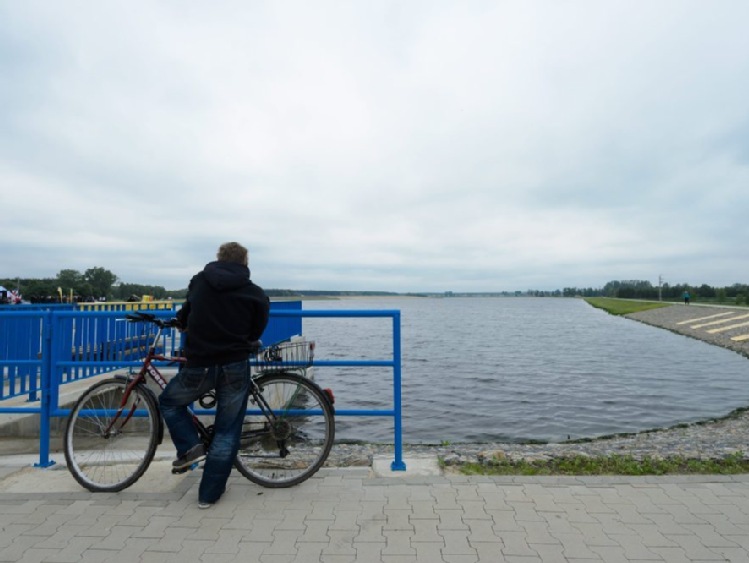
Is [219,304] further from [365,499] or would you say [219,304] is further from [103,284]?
[103,284]

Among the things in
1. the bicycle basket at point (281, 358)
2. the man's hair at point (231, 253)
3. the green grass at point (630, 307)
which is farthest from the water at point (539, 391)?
the green grass at point (630, 307)

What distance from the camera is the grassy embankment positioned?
4762 millimetres

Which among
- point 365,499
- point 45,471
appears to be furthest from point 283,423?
point 45,471

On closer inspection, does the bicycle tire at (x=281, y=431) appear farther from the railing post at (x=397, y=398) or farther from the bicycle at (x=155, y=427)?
the railing post at (x=397, y=398)

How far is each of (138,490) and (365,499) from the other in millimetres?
1822

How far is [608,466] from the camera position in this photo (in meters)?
4.93

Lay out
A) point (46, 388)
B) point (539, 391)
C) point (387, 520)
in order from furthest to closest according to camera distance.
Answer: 1. point (539, 391)
2. point (46, 388)
3. point (387, 520)

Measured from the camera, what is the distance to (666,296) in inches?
3848

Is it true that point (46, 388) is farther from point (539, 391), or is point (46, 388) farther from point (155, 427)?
point (539, 391)

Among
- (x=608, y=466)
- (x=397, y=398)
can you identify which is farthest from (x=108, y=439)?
(x=608, y=466)

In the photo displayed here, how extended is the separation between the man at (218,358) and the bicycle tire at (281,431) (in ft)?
0.90

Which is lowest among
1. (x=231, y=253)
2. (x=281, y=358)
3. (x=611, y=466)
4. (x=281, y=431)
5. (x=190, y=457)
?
(x=611, y=466)

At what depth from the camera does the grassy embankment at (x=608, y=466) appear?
187 inches

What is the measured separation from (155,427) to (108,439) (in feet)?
1.61
